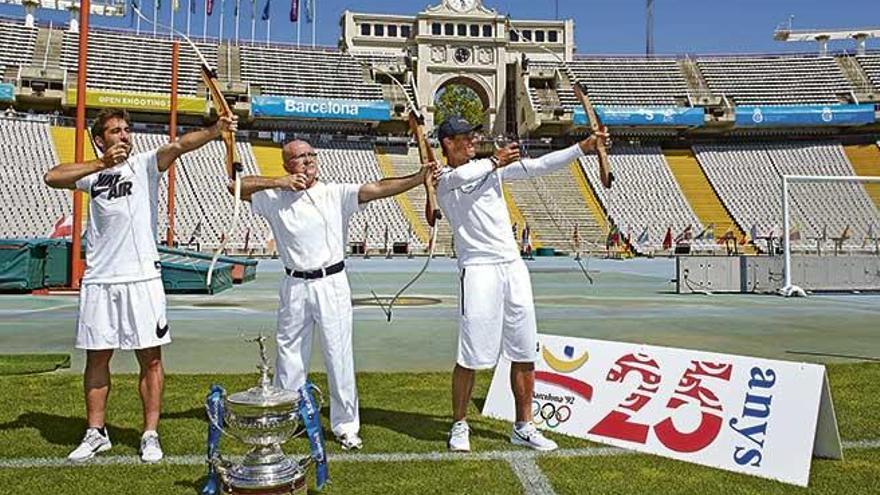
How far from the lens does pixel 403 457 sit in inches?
178

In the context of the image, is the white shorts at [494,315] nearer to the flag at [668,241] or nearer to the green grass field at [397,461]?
the green grass field at [397,461]

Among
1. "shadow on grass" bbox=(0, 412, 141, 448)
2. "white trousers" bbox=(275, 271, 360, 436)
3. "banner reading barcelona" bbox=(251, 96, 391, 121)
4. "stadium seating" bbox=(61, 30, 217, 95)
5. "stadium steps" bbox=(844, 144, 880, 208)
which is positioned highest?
"stadium seating" bbox=(61, 30, 217, 95)

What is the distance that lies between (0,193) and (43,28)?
20407 millimetres

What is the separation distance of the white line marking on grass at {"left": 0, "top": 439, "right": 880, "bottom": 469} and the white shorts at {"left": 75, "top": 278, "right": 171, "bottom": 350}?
640 mm

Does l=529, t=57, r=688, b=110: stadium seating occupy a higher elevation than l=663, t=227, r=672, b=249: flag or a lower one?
higher

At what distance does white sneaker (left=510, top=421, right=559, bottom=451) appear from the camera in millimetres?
4707

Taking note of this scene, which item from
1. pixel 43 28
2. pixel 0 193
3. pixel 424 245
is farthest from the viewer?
pixel 43 28

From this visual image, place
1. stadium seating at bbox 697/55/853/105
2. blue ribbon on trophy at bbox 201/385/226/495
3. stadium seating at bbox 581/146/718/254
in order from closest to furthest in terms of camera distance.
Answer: blue ribbon on trophy at bbox 201/385/226/495, stadium seating at bbox 581/146/718/254, stadium seating at bbox 697/55/853/105

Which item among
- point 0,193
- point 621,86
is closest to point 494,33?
point 621,86

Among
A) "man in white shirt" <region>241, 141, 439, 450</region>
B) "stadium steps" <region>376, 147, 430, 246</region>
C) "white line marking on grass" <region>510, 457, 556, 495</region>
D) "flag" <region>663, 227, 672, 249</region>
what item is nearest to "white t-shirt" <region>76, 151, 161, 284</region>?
"man in white shirt" <region>241, 141, 439, 450</region>

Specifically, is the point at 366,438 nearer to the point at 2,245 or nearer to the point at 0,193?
the point at 2,245

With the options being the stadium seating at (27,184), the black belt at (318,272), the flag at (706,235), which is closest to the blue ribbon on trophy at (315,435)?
the black belt at (318,272)

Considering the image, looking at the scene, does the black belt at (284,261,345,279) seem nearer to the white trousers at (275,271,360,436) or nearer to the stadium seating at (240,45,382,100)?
the white trousers at (275,271,360,436)

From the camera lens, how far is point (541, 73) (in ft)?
191
